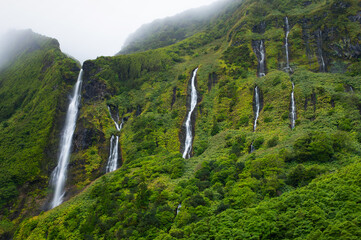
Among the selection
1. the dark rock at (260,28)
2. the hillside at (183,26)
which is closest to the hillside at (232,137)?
the dark rock at (260,28)

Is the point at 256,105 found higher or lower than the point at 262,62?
lower

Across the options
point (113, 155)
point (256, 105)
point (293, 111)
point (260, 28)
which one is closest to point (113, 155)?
point (113, 155)

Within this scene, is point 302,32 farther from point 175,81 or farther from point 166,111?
point 166,111

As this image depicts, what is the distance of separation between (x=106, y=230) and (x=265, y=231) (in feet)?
66.0

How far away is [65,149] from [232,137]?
1725 inches

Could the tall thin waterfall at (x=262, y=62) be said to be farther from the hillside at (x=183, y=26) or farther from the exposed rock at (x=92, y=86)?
the hillside at (x=183, y=26)

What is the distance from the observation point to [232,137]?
147 feet

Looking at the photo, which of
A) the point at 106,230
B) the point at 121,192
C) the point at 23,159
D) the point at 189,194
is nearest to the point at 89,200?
the point at 121,192

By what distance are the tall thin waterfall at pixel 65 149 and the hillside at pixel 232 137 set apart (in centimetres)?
223

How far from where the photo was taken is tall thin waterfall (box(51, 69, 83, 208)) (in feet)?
167

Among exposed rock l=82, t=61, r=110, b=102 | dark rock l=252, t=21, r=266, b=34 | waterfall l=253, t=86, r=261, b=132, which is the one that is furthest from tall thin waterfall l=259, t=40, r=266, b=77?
exposed rock l=82, t=61, r=110, b=102

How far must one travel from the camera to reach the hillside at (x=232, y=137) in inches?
793

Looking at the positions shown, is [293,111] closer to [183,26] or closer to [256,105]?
[256,105]

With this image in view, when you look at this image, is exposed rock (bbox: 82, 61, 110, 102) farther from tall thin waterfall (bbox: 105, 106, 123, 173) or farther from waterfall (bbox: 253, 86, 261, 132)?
waterfall (bbox: 253, 86, 261, 132)
